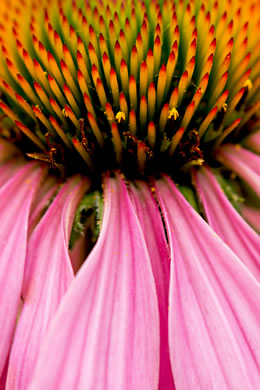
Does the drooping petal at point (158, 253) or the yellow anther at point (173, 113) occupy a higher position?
the yellow anther at point (173, 113)

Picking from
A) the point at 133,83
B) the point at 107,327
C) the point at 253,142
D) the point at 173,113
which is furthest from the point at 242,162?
the point at 107,327

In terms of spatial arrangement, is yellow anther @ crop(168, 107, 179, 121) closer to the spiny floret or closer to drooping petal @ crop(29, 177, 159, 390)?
the spiny floret

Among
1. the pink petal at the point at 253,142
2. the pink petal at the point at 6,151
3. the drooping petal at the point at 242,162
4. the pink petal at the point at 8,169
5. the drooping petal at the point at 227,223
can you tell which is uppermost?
the pink petal at the point at 6,151

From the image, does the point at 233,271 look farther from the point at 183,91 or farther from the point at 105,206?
the point at 183,91

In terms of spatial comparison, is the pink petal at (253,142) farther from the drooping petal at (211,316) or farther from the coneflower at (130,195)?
the drooping petal at (211,316)

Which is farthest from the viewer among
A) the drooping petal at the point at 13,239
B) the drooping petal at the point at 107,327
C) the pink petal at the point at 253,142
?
the pink petal at the point at 253,142

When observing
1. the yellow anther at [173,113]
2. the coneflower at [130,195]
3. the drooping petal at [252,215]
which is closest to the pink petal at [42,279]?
the coneflower at [130,195]

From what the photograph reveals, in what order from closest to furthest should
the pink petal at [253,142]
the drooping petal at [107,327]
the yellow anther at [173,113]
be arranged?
the drooping petal at [107,327] → the yellow anther at [173,113] → the pink petal at [253,142]
